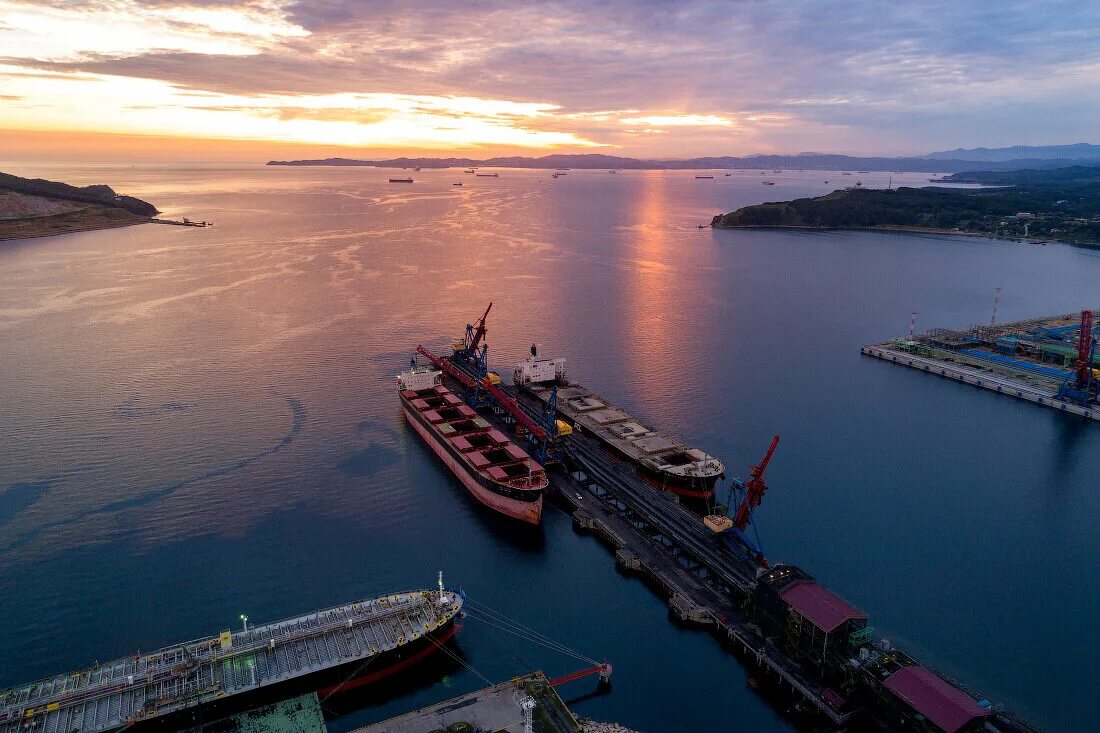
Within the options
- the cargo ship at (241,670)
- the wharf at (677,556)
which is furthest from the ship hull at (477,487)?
the cargo ship at (241,670)

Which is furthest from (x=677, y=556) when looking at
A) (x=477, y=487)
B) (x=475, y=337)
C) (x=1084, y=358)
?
(x=1084, y=358)

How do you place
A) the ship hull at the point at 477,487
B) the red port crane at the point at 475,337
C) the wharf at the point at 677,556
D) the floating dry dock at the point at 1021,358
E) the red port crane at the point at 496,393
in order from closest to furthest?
the wharf at the point at 677,556 < the ship hull at the point at 477,487 < the red port crane at the point at 496,393 < the floating dry dock at the point at 1021,358 < the red port crane at the point at 475,337

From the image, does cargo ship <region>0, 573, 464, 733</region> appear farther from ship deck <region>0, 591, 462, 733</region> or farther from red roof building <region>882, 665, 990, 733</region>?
red roof building <region>882, 665, 990, 733</region>

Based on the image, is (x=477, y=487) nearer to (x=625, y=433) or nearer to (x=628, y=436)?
(x=628, y=436)

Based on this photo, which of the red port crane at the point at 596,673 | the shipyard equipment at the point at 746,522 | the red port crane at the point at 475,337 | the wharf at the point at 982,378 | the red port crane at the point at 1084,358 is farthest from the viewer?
the red port crane at the point at 475,337

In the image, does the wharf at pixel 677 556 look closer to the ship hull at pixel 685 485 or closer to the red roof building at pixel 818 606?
the ship hull at pixel 685 485

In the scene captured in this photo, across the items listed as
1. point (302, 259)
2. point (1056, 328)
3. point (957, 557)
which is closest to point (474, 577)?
point (957, 557)

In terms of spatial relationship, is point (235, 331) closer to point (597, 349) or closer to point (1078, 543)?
point (597, 349)
